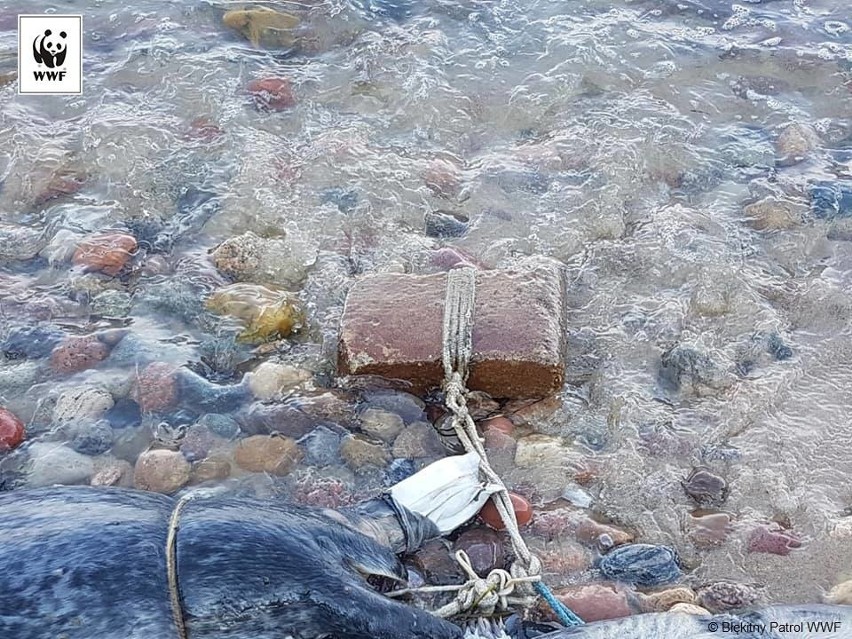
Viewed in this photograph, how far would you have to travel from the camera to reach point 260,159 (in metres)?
4.43

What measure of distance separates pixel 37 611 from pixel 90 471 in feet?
4.26

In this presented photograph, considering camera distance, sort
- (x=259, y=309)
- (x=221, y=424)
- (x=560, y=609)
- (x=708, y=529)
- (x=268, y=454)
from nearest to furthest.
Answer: (x=560, y=609) → (x=708, y=529) → (x=268, y=454) → (x=221, y=424) → (x=259, y=309)

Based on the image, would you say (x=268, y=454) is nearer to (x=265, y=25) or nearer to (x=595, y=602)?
(x=595, y=602)

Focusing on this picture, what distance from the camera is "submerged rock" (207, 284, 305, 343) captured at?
3.53 metres

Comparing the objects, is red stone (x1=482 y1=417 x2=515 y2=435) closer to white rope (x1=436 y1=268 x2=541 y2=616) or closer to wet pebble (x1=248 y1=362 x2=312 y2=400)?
white rope (x1=436 y1=268 x2=541 y2=616)

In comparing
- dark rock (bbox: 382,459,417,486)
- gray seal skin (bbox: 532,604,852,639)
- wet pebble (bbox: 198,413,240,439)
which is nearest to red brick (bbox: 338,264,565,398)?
dark rock (bbox: 382,459,417,486)

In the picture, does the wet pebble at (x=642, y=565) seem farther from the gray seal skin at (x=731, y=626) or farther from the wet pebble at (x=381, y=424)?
the wet pebble at (x=381, y=424)

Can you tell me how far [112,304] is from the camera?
A: 3.65 metres

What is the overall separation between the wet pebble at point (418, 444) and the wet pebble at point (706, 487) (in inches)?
32.8

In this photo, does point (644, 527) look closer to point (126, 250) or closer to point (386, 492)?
point (386, 492)

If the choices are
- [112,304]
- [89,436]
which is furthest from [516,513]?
[112,304]

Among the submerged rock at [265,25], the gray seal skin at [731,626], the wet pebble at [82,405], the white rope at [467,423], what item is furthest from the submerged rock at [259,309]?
the submerged rock at [265,25]

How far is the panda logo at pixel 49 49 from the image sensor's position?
210 inches

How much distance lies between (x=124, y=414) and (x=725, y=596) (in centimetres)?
211
